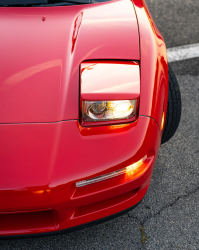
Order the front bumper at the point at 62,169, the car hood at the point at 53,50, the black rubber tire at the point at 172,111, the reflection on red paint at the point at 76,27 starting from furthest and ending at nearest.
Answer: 1. the black rubber tire at the point at 172,111
2. the reflection on red paint at the point at 76,27
3. the car hood at the point at 53,50
4. the front bumper at the point at 62,169

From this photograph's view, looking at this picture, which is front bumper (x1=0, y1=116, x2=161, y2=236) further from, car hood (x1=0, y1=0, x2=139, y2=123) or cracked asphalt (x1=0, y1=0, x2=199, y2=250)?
cracked asphalt (x1=0, y1=0, x2=199, y2=250)

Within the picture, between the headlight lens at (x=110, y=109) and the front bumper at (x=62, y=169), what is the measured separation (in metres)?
0.06

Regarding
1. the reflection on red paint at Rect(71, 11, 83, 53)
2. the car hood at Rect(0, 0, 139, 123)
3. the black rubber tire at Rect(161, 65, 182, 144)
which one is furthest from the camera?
the black rubber tire at Rect(161, 65, 182, 144)

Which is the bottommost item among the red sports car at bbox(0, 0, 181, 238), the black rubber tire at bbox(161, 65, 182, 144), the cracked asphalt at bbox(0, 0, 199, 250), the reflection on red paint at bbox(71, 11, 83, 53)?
the cracked asphalt at bbox(0, 0, 199, 250)

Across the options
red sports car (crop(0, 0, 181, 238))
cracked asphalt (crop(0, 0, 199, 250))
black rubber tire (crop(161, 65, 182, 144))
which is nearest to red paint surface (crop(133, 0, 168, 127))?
red sports car (crop(0, 0, 181, 238))

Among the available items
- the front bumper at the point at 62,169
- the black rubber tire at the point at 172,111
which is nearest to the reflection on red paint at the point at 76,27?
the front bumper at the point at 62,169

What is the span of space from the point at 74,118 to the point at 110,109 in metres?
0.19

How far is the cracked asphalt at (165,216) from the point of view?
5.24 ft

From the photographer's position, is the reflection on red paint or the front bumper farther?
the reflection on red paint

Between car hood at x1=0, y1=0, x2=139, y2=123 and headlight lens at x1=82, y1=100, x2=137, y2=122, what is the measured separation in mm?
73

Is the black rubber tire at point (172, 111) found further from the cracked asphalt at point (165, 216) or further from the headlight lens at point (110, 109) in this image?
the headlight lens at point (110, 109)

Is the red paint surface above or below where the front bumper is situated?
above

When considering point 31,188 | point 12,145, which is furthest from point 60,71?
point 31,188

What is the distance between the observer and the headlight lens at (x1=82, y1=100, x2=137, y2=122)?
1.37 m
